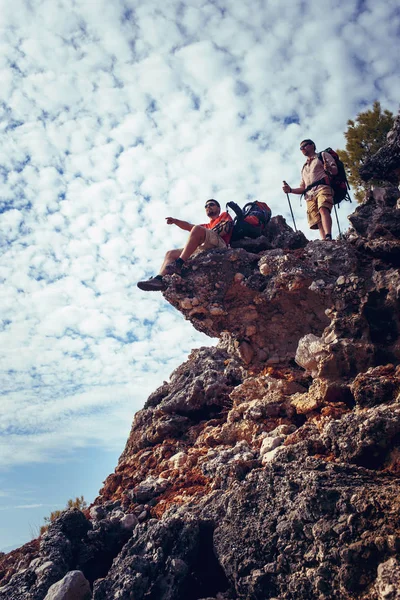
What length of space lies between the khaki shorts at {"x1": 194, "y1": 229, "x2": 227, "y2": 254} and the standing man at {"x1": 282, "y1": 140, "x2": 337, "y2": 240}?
6.09 ft

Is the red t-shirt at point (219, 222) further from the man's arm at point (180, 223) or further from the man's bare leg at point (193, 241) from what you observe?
the man's bare leg at point (193, 241)

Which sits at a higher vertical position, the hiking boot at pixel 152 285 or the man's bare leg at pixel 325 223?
the man's bare leg at pixel 325 223

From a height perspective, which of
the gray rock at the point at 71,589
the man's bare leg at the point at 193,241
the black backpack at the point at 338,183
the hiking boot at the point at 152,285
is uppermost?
the black backpack at the point at 338,183

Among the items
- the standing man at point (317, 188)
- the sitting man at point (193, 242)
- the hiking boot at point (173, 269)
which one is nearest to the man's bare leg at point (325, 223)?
the standing man at point (317, 188)

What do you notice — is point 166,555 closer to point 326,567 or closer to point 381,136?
point 326,567

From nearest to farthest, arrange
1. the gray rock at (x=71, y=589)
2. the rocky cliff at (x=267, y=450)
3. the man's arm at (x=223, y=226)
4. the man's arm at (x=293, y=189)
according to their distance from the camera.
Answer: the rocky cliff at (x=267, y=450), the gray rock at (x=71, y=589), the man's arm at (x=223, y=226), the man's arm at (x=293, y=189)

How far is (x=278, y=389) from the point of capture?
6500 millimetres

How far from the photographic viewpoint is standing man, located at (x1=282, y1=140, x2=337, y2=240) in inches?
343

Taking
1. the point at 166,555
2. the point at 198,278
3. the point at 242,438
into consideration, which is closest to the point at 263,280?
the point at 198,278

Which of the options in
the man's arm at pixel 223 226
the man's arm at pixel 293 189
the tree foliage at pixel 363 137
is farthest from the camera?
the tree foliage at pixel 363 137

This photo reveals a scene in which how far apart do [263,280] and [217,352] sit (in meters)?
1.57

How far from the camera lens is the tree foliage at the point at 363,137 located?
696 inches

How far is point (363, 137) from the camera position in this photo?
18016mm

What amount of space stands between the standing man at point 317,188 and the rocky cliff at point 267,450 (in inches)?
22.4
